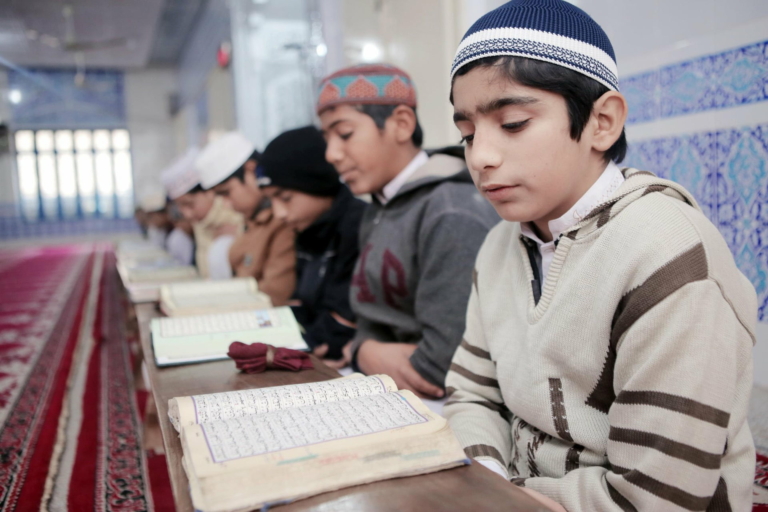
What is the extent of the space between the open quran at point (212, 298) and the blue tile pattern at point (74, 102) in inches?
408

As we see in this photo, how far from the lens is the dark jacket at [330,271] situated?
2158 mm

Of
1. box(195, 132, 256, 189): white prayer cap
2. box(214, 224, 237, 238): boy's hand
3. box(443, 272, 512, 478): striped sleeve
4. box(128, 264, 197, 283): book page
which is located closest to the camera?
box(443, 272, 512, 478): striped sleeve

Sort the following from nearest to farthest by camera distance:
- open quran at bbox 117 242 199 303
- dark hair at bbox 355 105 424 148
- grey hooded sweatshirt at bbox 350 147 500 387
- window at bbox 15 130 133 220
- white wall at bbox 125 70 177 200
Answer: grey hooded sweatshirt at bbox 350 147 500 387 < dark hair at bbox 355 105 424 148 < open quran at bbox 117 242 199 303 < window at bbox 15 130 133 220 < white wall at bbox 125 70 177 200

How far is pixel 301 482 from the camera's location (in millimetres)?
694

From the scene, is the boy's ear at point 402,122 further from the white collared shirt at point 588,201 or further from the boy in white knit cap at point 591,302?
the white collared shirt at point 588,201

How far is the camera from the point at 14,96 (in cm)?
889

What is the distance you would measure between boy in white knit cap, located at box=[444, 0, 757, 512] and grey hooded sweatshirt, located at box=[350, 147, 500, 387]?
1.26 ft

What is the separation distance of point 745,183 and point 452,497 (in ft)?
4.10

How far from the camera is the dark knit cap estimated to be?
7.63 feet

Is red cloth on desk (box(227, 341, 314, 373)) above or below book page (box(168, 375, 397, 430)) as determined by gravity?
below

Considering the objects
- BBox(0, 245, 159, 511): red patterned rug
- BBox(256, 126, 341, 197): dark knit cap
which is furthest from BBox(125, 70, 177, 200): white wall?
BBox(256, 126, 341, 197): dark knit cap

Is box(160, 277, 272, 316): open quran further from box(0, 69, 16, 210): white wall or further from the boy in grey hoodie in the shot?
box(0, 69, 16, 210): white wall

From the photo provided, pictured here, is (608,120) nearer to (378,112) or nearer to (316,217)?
(378,112)

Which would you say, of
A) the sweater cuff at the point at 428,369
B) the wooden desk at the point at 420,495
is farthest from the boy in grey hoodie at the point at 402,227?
the wooden desk at the point at 420,495
